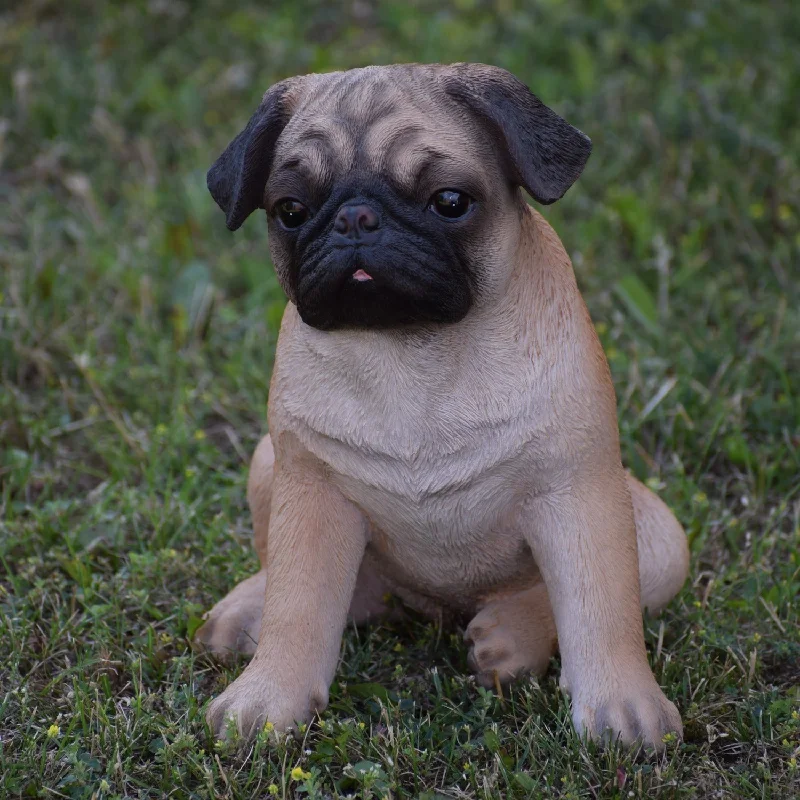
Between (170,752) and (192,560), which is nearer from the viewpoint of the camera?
(170,752)

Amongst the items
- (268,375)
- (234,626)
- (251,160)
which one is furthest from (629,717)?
(268,375)

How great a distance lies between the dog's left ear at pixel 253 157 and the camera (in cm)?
279

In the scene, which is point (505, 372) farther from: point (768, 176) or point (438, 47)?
point (438, 47)

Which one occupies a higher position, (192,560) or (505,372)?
(505,372)

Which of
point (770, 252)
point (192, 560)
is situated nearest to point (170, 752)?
point (192, 560)

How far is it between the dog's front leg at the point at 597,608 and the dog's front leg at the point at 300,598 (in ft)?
1.53

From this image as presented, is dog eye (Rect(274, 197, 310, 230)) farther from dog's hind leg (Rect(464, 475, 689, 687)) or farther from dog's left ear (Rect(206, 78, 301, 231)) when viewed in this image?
dog's hind leg (Rect(464, 475, 689, 687))

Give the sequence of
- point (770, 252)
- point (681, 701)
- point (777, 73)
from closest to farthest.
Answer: point (681, 701) → point (770, 252) → point (777, 73)

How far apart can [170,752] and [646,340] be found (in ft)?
8.44

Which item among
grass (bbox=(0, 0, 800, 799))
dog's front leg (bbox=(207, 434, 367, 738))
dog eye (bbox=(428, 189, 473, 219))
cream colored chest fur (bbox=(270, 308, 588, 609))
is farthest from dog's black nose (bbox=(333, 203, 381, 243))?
grass (bbox=(0, 0, 800, 799))

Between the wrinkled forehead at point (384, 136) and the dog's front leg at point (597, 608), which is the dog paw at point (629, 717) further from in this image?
the wrinkled forehead at point (384, 136)

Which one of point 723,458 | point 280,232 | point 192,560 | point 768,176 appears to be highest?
point 280,232

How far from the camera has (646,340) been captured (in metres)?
4.66

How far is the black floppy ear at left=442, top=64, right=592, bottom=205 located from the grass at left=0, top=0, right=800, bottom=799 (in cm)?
119
